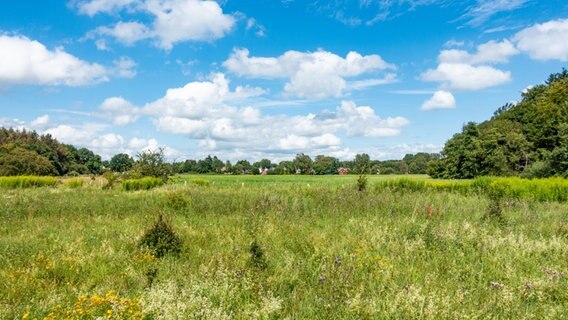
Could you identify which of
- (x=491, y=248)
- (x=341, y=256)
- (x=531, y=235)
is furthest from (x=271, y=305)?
(x=531, y=235)

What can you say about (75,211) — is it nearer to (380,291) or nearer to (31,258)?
(31,258)

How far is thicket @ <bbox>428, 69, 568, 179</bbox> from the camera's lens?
5322cm

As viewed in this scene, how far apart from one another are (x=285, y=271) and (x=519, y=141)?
218 ft

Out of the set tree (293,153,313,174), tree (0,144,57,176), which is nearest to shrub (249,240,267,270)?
tree (0,144,57,176)

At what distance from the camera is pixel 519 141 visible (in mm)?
61094

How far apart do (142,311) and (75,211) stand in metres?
12.1

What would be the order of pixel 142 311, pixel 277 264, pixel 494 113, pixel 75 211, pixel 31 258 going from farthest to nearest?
1. pixel 494 113
2. pixel 75 211
3. pixel 31 258
4. pixel 277 264
5. pixel 142 311

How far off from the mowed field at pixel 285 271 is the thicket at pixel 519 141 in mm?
41953

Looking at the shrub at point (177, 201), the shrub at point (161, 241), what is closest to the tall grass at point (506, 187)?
the shrub at point (177, 201)

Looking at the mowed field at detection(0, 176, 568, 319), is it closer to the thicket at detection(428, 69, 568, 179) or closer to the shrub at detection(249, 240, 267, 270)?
the shrub at detection(249, 240, 267, 270)

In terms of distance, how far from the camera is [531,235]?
9531 millimetres

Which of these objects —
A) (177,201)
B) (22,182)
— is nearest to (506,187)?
(177,201)

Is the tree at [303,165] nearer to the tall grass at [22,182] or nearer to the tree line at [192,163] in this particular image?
the tree line at [192,163]

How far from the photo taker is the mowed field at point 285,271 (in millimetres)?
4504
